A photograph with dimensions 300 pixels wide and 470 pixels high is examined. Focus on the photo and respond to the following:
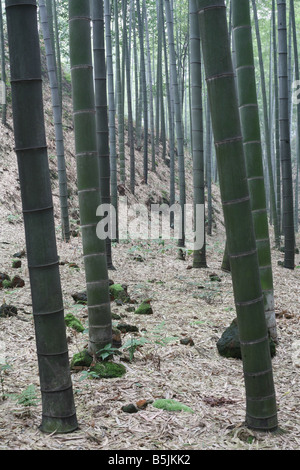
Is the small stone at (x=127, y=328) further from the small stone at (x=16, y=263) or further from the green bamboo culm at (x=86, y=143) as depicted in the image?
the small stone at (x=16, y=263)

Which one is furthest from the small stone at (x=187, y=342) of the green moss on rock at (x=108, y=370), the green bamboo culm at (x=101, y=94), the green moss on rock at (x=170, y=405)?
the green bamboo culm at (x=101, y=94)

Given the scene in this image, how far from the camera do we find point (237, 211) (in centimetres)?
178

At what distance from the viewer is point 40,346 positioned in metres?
1.78

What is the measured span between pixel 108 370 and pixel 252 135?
1745 mm

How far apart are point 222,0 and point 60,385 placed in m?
1.56

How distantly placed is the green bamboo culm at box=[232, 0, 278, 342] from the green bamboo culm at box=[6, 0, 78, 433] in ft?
5.28

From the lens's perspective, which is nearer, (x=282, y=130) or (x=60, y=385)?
(x=60, y=385)

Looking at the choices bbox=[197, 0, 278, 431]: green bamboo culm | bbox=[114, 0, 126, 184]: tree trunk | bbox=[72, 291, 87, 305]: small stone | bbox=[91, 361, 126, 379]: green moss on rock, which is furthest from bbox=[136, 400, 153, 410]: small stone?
bbox=[114, 0, 126, 184]: tree trunk

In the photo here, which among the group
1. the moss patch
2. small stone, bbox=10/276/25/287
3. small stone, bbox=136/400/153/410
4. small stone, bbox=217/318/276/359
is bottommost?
small stone, bbox=217/318/276/359

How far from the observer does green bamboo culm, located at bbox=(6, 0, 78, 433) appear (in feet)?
5.37

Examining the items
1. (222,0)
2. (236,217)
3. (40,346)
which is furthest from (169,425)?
(222,0)

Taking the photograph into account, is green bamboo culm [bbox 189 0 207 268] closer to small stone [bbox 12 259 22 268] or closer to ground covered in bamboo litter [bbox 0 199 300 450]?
ground covered in bamboo litter [bbox 0 199 300 450]

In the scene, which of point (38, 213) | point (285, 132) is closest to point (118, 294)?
point (38, 213)
